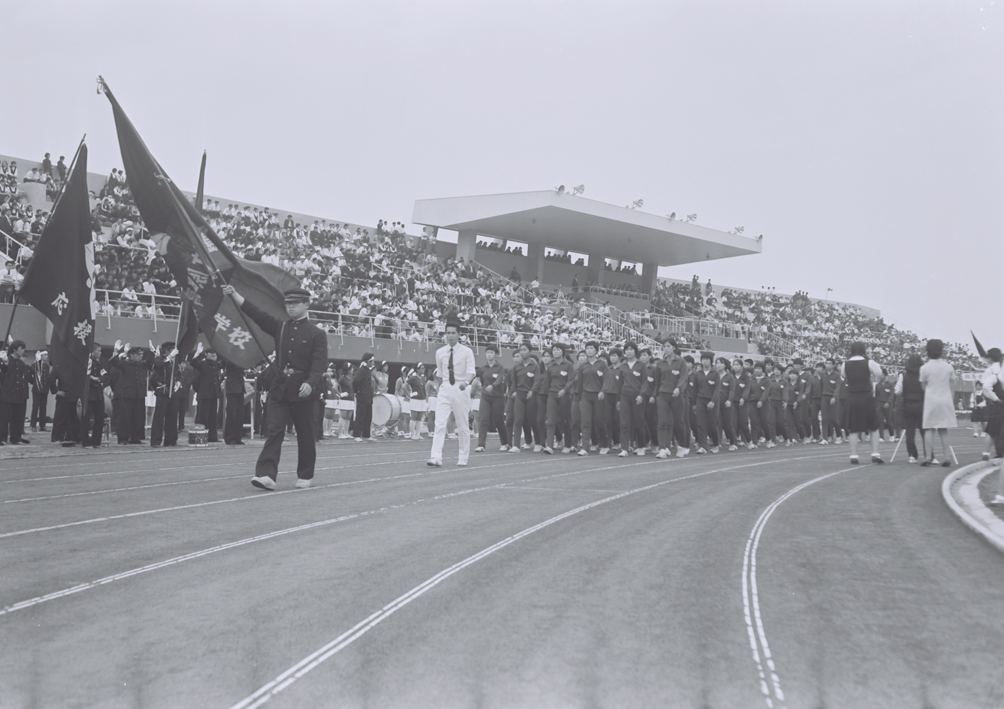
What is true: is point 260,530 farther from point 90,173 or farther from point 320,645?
point 90,173

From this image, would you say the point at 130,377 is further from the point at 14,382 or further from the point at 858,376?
the point at 858,376

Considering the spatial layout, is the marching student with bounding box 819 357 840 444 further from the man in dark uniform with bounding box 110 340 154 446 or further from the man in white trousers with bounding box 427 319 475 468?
the man in dark uniform with bounding box 110 340 154 446

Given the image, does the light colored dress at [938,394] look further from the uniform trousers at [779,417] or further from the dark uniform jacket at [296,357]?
the dark uniform jacket at [296,357]

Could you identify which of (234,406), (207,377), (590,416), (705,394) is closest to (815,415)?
(705,394)

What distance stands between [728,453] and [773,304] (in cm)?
4535

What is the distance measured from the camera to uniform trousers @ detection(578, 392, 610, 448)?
20.0 metres

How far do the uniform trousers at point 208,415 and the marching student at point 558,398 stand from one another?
22.6ft

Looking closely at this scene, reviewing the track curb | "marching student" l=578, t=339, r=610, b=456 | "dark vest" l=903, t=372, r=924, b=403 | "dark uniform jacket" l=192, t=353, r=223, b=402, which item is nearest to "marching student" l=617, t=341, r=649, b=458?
"marching student" l=578, t=339, r=610, b=456

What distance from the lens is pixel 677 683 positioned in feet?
13.7

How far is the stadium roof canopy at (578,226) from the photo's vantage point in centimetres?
4759

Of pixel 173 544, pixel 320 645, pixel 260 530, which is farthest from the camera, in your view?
pixel 260 530

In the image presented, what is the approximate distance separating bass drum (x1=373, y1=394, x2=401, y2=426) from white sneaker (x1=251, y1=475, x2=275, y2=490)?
14211 mm

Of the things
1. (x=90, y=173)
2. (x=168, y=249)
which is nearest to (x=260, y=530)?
(x=168, y=249)

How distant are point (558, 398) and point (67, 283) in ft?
33.6
